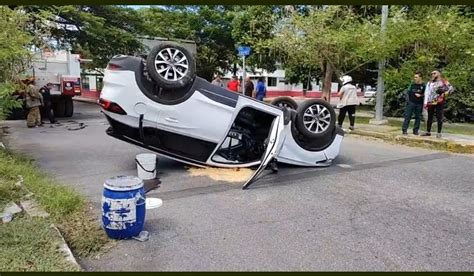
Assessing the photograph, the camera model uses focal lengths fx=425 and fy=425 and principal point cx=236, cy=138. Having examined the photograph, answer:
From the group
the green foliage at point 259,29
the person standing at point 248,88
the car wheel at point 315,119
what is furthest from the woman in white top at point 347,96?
the person standing at point 248,88

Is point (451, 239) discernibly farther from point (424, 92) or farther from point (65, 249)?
point (424, 92)

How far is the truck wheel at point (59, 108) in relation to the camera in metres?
16.0

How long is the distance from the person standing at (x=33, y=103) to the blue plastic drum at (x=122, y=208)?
32.0 ft

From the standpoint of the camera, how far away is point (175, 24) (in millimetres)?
26609

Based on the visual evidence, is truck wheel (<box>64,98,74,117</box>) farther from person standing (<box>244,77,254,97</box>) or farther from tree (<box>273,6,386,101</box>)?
tree (<box>273,6,386,101</box>)

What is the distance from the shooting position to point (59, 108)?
52.6ft

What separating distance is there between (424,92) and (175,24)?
19640mm

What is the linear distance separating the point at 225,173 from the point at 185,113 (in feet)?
3.82

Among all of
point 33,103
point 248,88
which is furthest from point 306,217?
point 248,88

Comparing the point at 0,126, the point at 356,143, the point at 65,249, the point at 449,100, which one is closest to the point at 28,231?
the point at 65,249

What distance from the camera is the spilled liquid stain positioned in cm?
640

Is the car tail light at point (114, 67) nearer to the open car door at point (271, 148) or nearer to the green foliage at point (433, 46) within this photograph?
the open car door at point (271, 148)

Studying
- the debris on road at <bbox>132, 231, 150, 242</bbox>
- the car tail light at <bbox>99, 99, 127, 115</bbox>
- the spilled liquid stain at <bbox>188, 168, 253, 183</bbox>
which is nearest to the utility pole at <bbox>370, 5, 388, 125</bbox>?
the spilled liquid stain at <bbox>188, 168, 253, 183</bbox>

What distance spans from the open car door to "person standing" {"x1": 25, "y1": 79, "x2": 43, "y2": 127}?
29.3 feet
